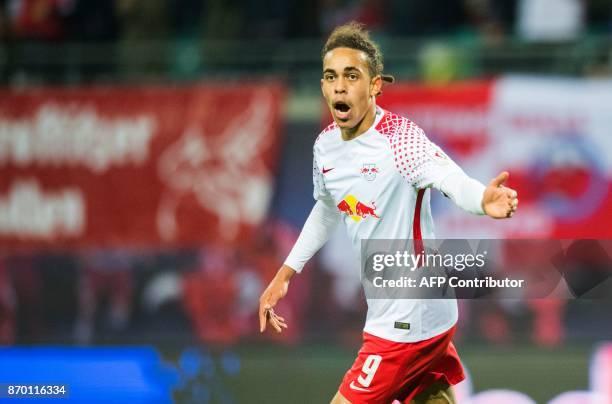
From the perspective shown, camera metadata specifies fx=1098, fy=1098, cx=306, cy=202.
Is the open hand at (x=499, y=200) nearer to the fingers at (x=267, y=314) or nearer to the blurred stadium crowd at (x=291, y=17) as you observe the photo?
the fingers at (x=267, y=314)

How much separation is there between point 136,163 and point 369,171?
5.41m

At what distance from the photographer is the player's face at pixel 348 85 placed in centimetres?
451

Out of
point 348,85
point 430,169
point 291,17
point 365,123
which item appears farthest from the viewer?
point 291,17

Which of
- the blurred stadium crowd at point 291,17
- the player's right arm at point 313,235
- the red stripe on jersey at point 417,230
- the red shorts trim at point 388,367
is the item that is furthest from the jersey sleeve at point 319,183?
the blurred stadium crowd at point 291,17

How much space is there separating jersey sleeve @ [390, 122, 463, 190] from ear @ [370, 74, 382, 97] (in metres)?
0.20

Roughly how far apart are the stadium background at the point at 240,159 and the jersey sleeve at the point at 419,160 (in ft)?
12.9

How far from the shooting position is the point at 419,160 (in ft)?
14.4

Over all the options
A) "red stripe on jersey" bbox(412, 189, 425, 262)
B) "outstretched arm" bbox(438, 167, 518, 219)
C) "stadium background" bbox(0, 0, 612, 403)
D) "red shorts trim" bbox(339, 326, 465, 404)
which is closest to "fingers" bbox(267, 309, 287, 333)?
"red shorts trim" bbox(339, 326, 465, 404)

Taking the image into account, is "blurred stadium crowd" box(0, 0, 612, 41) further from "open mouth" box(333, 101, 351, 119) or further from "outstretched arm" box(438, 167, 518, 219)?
"outstretched arm" box(438, 167, 518, 219)

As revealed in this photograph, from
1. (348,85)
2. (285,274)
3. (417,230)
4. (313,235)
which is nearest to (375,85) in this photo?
(348,85)

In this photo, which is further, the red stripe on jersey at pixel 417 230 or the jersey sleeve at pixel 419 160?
the red stripe on jersey at pixel 417 230

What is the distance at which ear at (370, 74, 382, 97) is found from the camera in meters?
4.59

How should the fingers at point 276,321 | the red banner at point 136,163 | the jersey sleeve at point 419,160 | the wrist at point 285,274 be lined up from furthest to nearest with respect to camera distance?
the red banner at point 136,163, the wrist at point 285,274, the fingers at point 276,321, the jersey sleeve at point 419,160

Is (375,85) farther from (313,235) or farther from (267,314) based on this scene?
(267,314)
